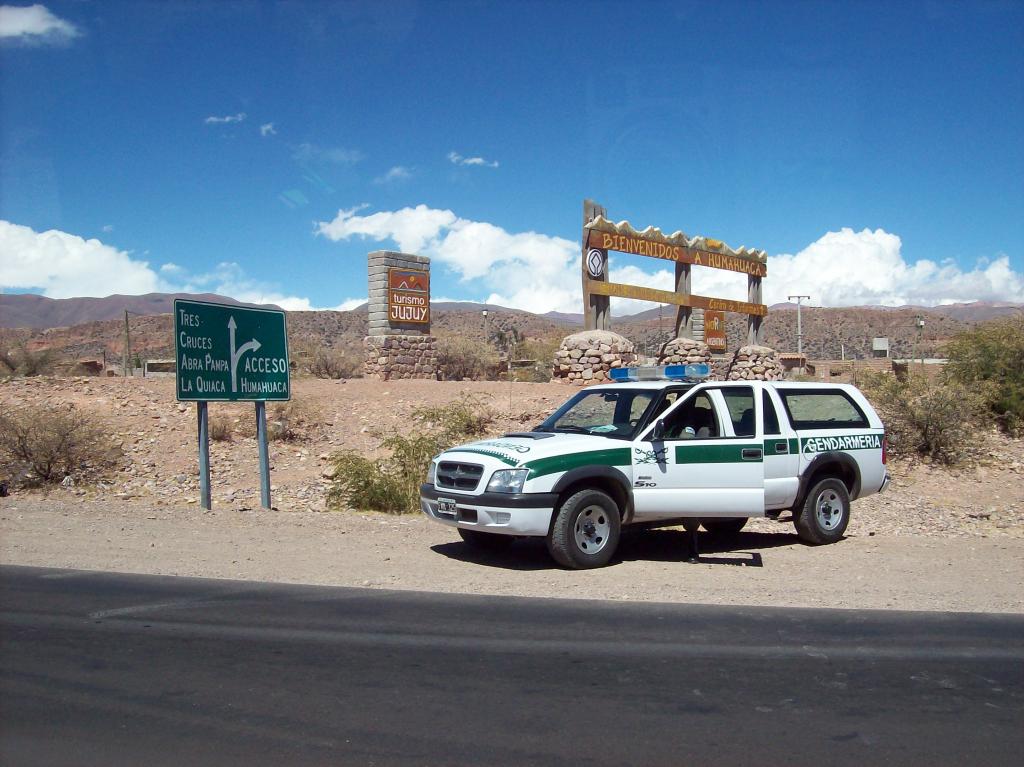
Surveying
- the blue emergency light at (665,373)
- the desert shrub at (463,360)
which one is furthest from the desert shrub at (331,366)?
the blue emergency light at (665,373)

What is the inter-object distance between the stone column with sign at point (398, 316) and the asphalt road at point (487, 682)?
1791 cm

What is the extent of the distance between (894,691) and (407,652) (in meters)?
3.21

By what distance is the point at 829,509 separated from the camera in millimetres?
11438

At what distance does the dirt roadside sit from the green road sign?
1.82 meters

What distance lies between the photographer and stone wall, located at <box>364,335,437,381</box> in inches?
1022

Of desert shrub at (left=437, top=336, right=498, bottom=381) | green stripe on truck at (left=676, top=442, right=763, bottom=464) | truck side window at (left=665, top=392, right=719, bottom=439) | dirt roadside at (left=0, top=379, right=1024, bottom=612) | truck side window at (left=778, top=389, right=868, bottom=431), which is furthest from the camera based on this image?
desert shrub at (left=437, top=336, right=498, bottom=381)

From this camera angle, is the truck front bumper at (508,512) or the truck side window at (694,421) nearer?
the truck front bumper at (508,512)

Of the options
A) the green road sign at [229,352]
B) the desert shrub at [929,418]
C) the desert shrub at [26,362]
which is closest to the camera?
the green road sign at [229,352]

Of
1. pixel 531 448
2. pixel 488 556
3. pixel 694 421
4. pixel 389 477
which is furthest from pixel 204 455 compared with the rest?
pixel 694 421

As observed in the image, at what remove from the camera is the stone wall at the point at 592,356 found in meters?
24.4

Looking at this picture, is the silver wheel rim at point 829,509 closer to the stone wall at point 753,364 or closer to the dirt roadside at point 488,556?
the dirt roadside at point 488,556

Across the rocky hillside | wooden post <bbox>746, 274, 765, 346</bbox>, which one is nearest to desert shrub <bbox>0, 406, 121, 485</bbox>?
wooden post <bbox>746, 274, 765, 346</bbox>

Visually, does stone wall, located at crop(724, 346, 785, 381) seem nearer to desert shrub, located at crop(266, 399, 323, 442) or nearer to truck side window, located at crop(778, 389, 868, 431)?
desert shrub, located at crop(266, 399, 323, 442)

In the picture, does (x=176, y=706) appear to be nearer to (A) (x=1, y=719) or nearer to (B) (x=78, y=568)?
(A) (x=1, y=719)
